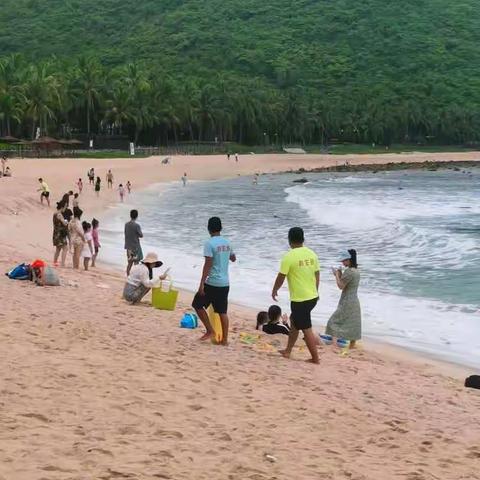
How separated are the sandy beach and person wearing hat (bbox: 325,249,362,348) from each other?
1.36 feet

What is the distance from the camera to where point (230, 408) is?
6281 millimetres

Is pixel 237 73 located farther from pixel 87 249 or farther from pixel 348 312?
pixel 348 312

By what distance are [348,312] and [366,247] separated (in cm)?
1176

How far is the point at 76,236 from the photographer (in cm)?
1446

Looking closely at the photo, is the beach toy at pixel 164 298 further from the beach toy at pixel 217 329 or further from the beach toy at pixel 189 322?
the beach toy at pixel 217 329

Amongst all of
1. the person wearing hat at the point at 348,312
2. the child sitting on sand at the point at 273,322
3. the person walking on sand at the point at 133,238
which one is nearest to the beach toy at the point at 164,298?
the child sitting on sand at the point at 273,322

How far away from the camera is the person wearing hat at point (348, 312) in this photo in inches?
380

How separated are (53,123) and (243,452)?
8054 centimetres

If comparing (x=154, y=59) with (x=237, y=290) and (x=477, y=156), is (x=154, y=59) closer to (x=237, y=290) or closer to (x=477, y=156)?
(x=477, y=156)

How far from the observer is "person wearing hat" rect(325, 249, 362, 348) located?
9641mm

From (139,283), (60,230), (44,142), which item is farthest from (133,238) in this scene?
(44,142)

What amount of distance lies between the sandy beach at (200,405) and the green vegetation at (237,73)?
69997 mm

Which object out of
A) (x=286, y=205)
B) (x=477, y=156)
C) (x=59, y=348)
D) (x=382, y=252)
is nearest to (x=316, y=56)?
(x=477, y=156)

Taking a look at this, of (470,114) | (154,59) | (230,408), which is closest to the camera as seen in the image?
(230,408)
